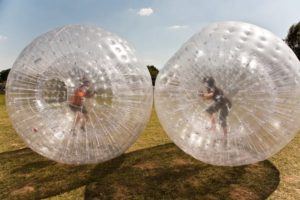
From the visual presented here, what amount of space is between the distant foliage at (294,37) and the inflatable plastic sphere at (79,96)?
101ft

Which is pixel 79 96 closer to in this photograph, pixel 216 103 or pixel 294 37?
pixel 216 103

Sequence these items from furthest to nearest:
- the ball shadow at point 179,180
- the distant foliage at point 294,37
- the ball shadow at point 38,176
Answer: the distant foliage at point 294,37 < the ball shadow at point 38,176 < the ball shadow at point 179,180

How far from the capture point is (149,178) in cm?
441

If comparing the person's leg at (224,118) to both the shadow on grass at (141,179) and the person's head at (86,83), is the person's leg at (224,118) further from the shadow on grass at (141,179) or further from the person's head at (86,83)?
the person's head at (86,83)

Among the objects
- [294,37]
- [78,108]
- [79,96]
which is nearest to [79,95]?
[79,96]

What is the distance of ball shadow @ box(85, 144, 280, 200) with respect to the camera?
3.93m

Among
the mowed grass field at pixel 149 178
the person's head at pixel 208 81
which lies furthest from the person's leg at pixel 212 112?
the mowed grass field at pixel 149 178

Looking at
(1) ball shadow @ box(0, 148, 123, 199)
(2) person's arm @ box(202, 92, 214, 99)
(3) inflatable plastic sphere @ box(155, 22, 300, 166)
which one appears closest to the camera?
(3) inflatable plastic sphere @ box(155, 22, 300, 166)

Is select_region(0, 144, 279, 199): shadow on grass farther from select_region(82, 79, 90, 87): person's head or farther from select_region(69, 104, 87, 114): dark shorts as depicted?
select_region(82, 79, 90, 87): person's head

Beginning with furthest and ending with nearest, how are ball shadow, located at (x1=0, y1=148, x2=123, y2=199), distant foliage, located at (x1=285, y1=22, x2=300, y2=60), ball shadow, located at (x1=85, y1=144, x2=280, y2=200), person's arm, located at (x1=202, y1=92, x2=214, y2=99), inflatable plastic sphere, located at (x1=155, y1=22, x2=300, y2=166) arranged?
distant foliage, located at (x1=285, y1=22, x2=300, y2=60) < ball shadow, located at (x1=0, y1=148, x2=123, y2=199) < ball shadow, located at (x1=85, y1=144, x2=280, y2=200) < person's arm, located at (x1=202, y1=92, x2=214, y2=99) < inflatable plastic sphere, located at (x1=155, y1=22, x2=300, y2=166)

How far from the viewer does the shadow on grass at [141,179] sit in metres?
3.96

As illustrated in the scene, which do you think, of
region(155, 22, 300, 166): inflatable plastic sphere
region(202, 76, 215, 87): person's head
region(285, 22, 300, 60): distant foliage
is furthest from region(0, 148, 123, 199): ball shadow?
region(285, 22, 300, 60): distant foliage

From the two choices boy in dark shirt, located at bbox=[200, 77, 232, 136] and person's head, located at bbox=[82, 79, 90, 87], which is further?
person's head, located at bbox=[82, 79, 90, 87]

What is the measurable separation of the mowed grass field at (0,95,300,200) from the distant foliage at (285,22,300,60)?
28.9 meters
